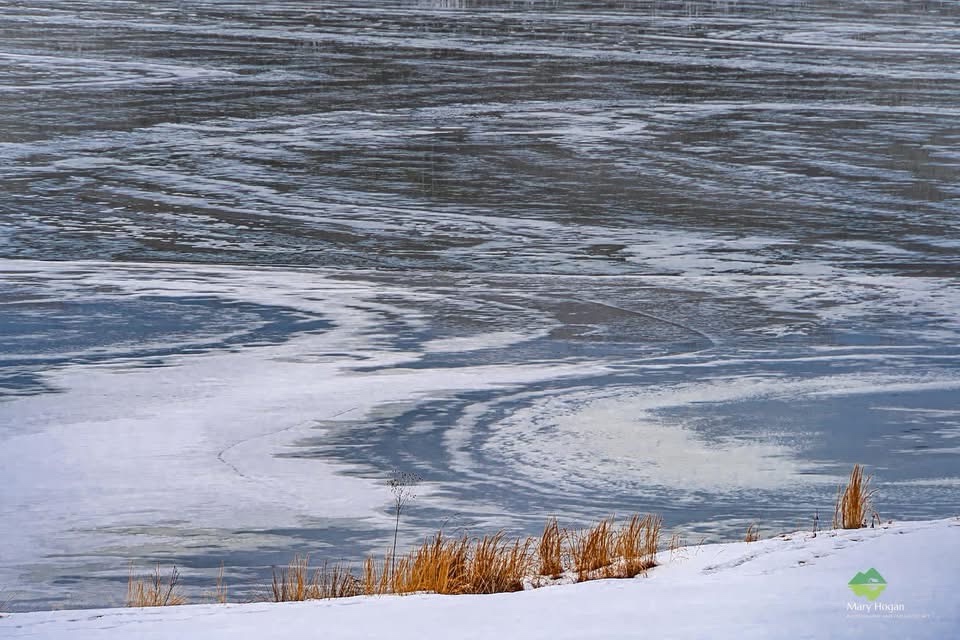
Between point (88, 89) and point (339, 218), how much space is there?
28.6 feet

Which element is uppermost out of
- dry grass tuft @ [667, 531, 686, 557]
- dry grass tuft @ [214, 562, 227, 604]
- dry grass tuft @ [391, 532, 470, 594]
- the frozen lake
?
dry grass tuft @ [391, 532, 470, 594]

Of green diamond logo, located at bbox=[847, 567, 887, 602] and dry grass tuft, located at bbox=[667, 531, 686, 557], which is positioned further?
dry grass tuft, located at bbox=[667, 531, 686, 557]

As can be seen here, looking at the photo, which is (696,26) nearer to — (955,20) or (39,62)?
(955,20)

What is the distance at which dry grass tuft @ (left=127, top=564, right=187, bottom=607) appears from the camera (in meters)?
4.31

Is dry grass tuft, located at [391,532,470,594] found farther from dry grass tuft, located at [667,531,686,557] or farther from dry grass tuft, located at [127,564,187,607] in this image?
dry grass tuft, located at [667,531,686,557]

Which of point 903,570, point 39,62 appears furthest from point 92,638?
point 39,62

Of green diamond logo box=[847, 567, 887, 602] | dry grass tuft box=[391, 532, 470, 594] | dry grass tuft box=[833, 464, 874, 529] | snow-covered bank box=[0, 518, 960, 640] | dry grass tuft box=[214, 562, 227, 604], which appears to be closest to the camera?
snow-covered bank box=[0, 518, 960, 640]

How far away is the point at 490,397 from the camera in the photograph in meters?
6.93

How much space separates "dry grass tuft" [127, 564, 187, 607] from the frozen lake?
71 millimetres

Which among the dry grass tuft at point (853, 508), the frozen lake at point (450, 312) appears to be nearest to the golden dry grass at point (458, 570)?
the frozen lake at point (450, 312)

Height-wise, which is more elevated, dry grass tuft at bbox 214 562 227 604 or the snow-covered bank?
the snow-covered bank

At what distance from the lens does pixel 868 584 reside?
3.97m

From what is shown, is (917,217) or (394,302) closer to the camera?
(394,302)

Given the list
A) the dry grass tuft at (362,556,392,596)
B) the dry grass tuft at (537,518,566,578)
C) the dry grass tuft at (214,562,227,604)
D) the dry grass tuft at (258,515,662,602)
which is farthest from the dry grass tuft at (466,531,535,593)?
the dry grass tuft at (214,562,227,604)
